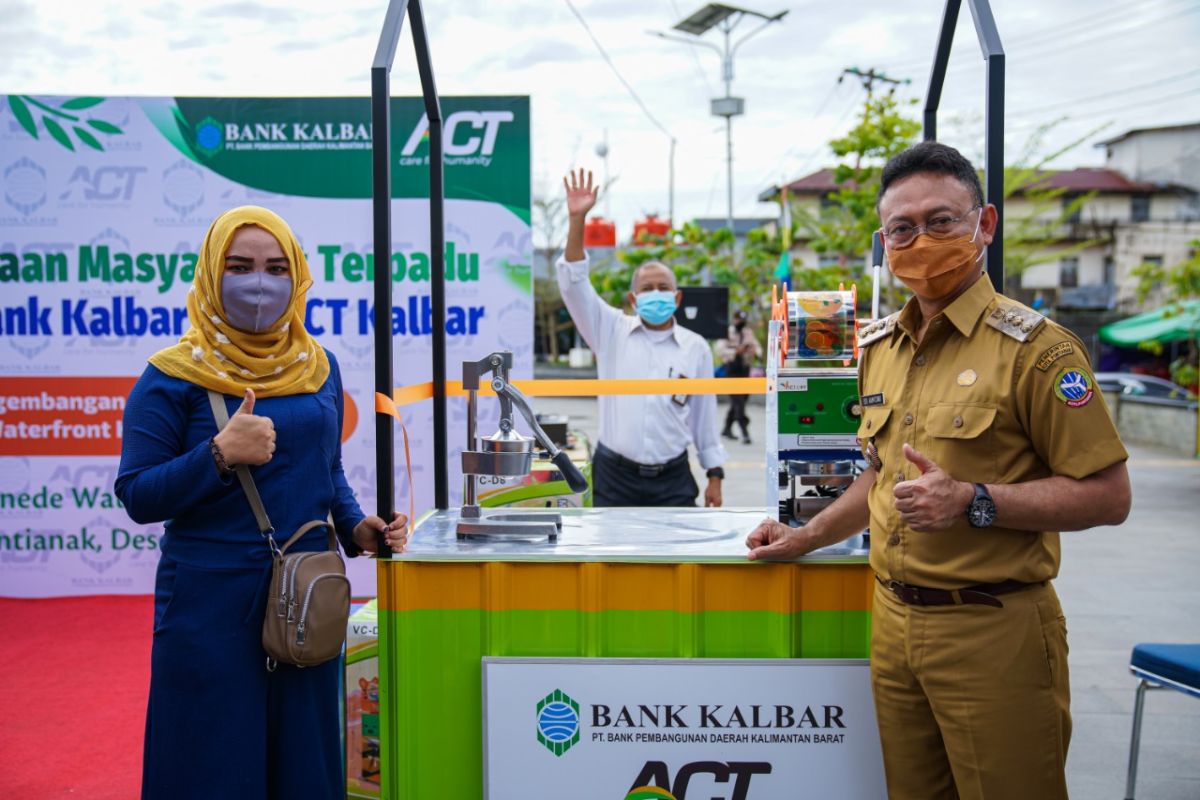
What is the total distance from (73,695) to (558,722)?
9.97ft

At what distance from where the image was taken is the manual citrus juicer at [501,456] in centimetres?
250

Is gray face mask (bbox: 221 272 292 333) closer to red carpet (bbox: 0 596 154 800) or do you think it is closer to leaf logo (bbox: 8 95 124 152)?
red carpet (bbox: 0 596 154 800)

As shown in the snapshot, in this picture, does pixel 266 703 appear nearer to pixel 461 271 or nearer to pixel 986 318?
pixel 986 318

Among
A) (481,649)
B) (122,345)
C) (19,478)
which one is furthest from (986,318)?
(19,478)

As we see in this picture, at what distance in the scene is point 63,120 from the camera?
565 cm

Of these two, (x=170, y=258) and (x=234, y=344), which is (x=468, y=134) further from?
(x=234, y=344)

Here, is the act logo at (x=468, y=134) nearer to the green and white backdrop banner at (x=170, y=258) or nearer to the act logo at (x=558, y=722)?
the green and white backdrop banner at (x=170, y=258)

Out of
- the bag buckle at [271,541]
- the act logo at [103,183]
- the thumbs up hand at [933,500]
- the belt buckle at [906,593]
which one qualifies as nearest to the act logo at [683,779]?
the belt buckle at [906,593]

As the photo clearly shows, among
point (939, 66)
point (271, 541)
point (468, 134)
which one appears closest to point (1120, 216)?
point (468, 134)

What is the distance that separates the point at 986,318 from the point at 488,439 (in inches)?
49.3

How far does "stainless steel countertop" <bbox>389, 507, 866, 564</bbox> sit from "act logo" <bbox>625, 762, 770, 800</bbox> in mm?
491

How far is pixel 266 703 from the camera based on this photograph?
219 cm

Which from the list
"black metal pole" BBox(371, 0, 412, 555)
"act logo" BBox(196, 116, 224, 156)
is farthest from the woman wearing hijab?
"act logo" BBox(196, 116, 224, 156)

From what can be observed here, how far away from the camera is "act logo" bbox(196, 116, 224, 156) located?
5672 millimetres
